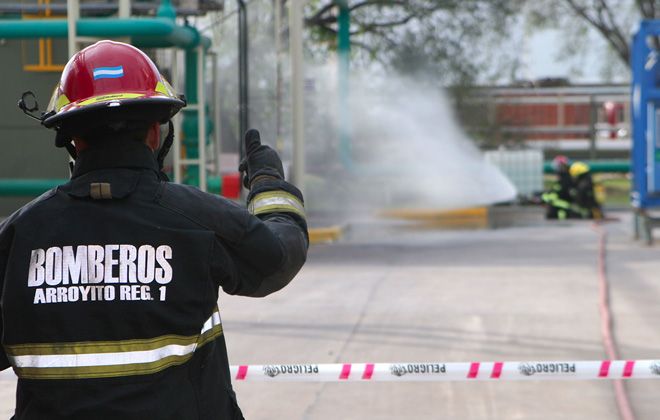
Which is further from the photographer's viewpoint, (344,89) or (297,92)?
(344,89)

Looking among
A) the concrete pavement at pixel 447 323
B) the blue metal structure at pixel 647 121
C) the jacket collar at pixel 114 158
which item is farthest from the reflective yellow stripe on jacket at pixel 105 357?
the blue metal structure at pixel 647 121

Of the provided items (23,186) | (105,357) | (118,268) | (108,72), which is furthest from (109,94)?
(23,186)

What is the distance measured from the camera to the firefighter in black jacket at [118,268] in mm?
2201

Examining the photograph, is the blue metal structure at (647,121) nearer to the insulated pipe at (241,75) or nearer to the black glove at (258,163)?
the insulated pipe at (241,75)

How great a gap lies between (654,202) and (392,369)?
9.76 m

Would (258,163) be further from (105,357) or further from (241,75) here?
(241,75)

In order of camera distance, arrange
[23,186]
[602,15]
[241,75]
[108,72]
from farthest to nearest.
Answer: [602,15]
[241,75]
[23,186]
[108,72]

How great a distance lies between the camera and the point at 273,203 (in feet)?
8.18

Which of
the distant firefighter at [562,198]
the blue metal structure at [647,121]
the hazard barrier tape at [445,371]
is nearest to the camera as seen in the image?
the hazard barrier tape at [445,371]

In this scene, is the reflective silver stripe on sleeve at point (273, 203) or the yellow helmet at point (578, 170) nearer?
the reflective silver stripe on sleeve at point (273, 203)

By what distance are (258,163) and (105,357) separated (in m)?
0.60

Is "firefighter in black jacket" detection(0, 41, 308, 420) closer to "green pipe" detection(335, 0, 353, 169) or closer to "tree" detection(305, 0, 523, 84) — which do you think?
"green pipe" detection(335, 0, 353, 169)

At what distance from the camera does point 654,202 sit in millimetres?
13797

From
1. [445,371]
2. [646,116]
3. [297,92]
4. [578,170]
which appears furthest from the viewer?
[578,170]
